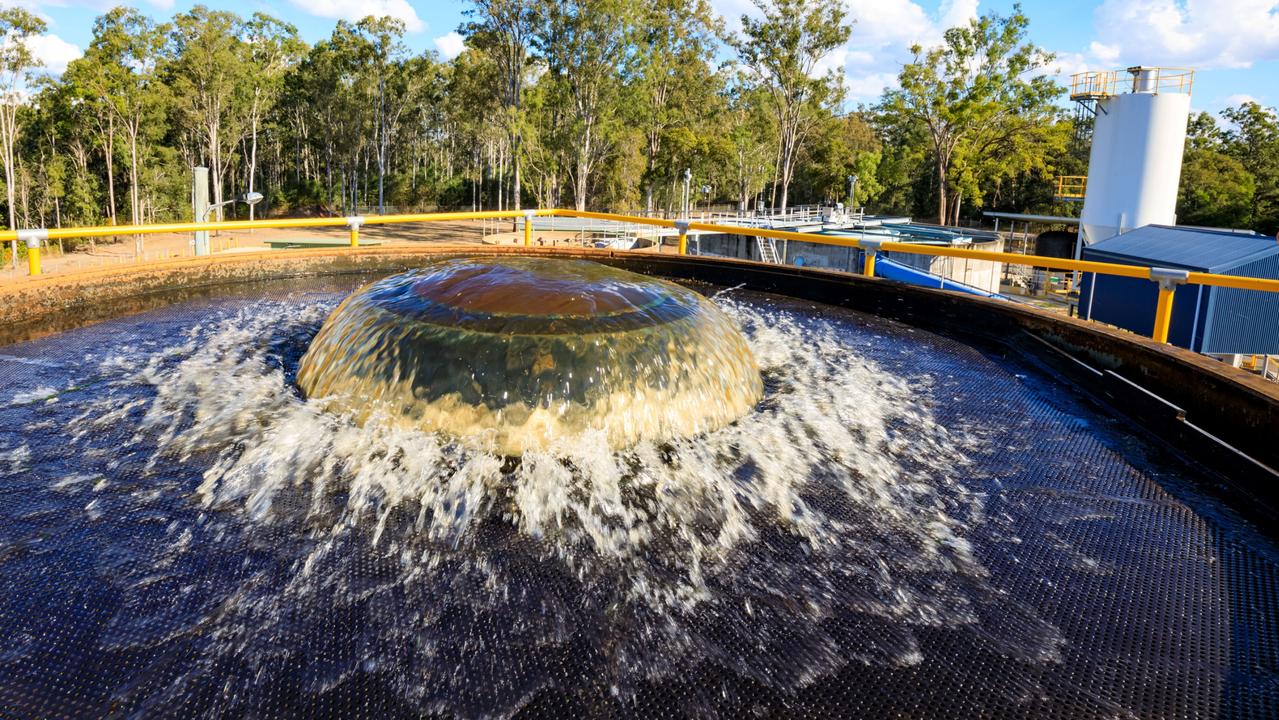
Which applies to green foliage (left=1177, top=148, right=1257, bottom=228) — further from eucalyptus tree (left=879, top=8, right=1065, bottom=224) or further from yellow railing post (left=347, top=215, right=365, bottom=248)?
yellow railing post (left=347, top=215, right=365, bottom=248)

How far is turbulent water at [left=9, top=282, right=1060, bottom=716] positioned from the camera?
7.93 ft

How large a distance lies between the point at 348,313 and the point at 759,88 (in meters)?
53.2

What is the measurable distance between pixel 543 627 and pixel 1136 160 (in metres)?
30.3

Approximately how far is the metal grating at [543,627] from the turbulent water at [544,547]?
14 mm

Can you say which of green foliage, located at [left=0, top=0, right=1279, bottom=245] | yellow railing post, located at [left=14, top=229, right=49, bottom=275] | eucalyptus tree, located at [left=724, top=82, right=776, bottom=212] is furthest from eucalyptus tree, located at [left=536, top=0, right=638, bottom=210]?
yellow railing post, located at [left=14, top=229, right=49, bottom=275]

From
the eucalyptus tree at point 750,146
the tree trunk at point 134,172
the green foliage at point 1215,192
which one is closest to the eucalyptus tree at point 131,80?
the tree trunk at point 134,172

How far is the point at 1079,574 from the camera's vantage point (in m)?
3.00

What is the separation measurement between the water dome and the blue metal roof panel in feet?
52.6

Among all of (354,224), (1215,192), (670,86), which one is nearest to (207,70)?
(670,86)

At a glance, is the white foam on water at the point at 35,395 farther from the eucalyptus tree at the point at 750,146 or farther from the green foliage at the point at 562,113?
the eucalyptus tree at the point at 750,146

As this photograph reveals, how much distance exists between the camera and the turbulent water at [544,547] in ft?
7.93

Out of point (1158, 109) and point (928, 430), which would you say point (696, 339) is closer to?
point (928, 430)

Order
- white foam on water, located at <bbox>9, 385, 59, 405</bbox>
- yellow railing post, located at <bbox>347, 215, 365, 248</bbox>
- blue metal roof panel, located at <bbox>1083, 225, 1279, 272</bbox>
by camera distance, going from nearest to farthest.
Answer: white foam on water, located at <bbox>9, 385, 59, 405</bbox>, yellow railing post, located at <bbox>347, 215, 365, 248</bbox>, blue metal roof panel, located at <bbox>1083, 225, 1279, 272</bbox>

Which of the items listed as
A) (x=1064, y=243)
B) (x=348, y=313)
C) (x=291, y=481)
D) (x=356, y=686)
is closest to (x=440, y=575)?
(x=356, y=686)
